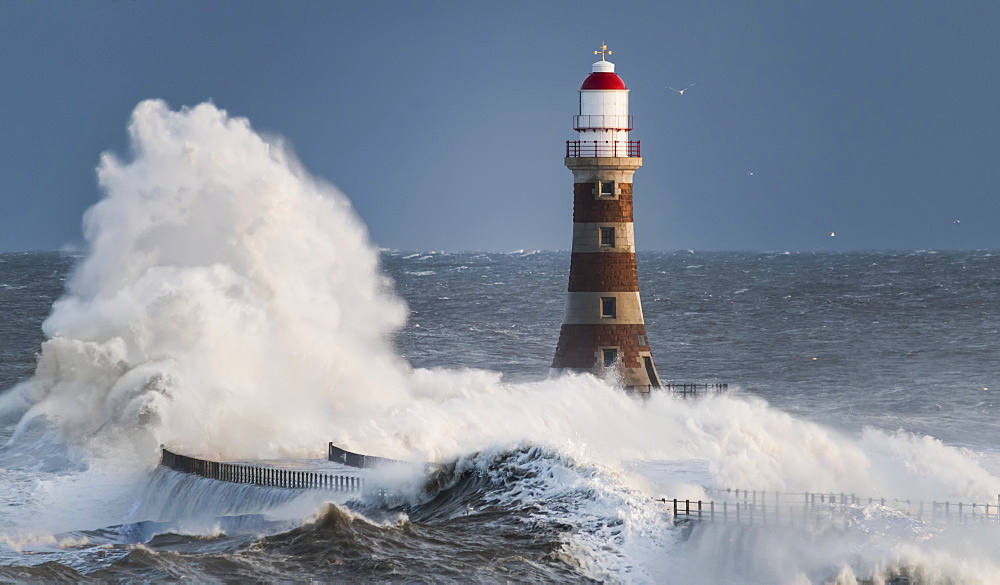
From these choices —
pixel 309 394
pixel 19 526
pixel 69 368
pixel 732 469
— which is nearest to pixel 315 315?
pixel 309 394

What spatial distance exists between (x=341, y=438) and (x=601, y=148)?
7.45 m

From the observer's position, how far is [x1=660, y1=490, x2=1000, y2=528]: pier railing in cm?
1998

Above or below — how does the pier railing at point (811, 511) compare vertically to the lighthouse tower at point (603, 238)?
below

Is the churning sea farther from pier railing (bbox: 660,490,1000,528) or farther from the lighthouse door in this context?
the lighthouse door

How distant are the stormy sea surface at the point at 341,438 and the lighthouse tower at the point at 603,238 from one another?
25.6 inches

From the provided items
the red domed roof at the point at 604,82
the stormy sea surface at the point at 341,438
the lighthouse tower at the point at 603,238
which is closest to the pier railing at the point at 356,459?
the stormy sea surface at the point at 341,438

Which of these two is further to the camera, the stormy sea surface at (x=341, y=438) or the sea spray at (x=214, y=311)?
the sea spray at (x=214, y=311)

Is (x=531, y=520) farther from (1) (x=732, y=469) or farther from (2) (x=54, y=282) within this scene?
(2) (x=54, y=282)

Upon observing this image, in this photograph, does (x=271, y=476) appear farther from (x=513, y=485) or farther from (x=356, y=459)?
(x=513, y=485)

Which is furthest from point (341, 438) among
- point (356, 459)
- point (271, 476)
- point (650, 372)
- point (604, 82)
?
point (604, 82)

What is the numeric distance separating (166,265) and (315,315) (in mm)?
3565

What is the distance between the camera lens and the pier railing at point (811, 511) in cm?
1998

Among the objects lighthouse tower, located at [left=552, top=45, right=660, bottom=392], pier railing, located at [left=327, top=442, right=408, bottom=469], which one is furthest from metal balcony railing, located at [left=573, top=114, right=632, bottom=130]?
pier railing, located at [left=327, top=442, right=408, bottom=469]

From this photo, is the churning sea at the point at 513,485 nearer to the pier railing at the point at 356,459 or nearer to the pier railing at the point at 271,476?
the pier railing at the point at 271,476
